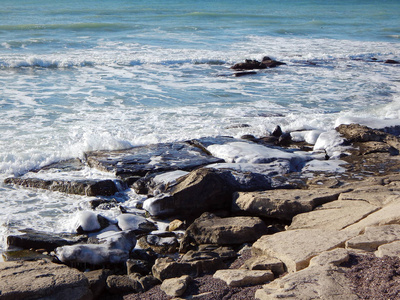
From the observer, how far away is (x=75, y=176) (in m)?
6.65

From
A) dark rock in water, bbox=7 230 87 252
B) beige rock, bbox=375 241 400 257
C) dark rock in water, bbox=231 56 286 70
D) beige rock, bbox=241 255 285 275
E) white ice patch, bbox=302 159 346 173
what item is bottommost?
dark rock in water, bbox=7 230 87 252

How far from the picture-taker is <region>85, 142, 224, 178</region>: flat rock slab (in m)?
6.72

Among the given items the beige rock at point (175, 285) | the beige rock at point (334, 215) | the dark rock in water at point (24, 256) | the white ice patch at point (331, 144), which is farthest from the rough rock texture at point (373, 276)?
the white ice patch at point (331, 144)

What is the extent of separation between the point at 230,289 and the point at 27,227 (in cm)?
262

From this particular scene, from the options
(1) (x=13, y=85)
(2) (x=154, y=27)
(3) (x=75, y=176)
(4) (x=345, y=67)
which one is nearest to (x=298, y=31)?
(2) (x=154, y=27)

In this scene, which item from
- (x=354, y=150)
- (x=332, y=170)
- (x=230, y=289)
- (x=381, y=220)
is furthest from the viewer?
(x=354, y=150)

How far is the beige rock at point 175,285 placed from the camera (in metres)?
3.71

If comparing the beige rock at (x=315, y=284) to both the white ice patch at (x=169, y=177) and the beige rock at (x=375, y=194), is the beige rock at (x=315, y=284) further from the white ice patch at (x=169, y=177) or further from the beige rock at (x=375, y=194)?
the white ice patch at (x=169, y=177)

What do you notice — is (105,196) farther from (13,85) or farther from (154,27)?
(154,27)

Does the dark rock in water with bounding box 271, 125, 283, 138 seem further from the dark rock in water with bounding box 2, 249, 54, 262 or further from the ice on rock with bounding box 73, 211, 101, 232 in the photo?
the dark rock in water with bounding box 2, 249, 54, 262

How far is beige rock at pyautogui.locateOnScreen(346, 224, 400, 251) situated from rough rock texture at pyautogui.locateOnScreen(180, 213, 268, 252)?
1.08 meters

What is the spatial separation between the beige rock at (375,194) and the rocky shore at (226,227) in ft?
0.06

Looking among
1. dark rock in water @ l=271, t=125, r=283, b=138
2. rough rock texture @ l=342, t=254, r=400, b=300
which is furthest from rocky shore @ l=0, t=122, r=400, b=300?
dark rock in water @ l=271, t=125, r=283, b=138

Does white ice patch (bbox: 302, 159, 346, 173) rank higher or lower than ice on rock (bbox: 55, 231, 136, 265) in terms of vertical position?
higher
